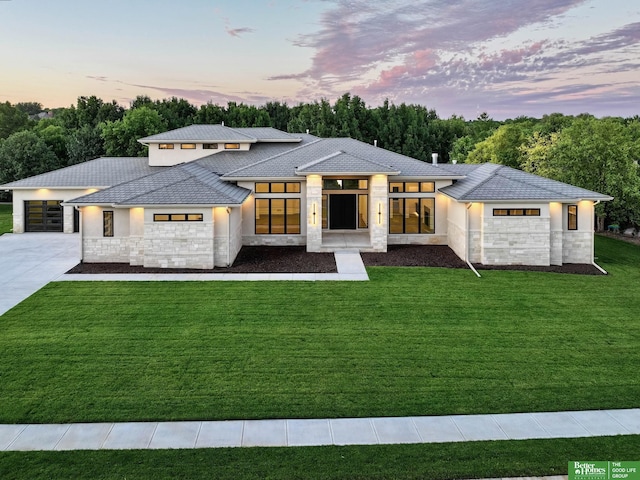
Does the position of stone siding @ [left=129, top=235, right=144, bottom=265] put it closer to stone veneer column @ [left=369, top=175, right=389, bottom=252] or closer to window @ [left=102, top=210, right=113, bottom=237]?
window @ [left=102, top=210, right=113, bottom=237]

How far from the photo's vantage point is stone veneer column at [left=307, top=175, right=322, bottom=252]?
22.3m

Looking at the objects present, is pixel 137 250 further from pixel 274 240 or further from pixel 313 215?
pixel 313 215

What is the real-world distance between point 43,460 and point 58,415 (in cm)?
149

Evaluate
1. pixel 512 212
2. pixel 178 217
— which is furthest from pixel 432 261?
pixel 178 217

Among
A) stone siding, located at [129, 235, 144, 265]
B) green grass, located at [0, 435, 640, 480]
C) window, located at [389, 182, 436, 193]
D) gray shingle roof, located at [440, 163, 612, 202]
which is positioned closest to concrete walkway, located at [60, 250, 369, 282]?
stone siding, located at [129, 235, 144, 265]

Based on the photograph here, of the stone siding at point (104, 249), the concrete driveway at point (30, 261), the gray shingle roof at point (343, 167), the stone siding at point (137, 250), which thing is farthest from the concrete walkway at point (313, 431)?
the gray shingle roof at point (343, 167)

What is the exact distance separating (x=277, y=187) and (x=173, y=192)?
5.82 meters

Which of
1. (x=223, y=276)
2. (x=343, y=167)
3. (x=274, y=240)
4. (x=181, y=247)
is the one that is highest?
(x=343, y=167)

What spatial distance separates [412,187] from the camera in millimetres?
24344

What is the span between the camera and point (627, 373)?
34.4ft

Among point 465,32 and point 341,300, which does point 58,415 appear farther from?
point 465,32

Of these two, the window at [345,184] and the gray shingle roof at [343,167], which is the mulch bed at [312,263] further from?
the window at [345,184]

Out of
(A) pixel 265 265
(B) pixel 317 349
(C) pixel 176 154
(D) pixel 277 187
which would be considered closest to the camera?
(B) pixel 317 349

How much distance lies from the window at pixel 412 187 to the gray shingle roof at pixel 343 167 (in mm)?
2231
